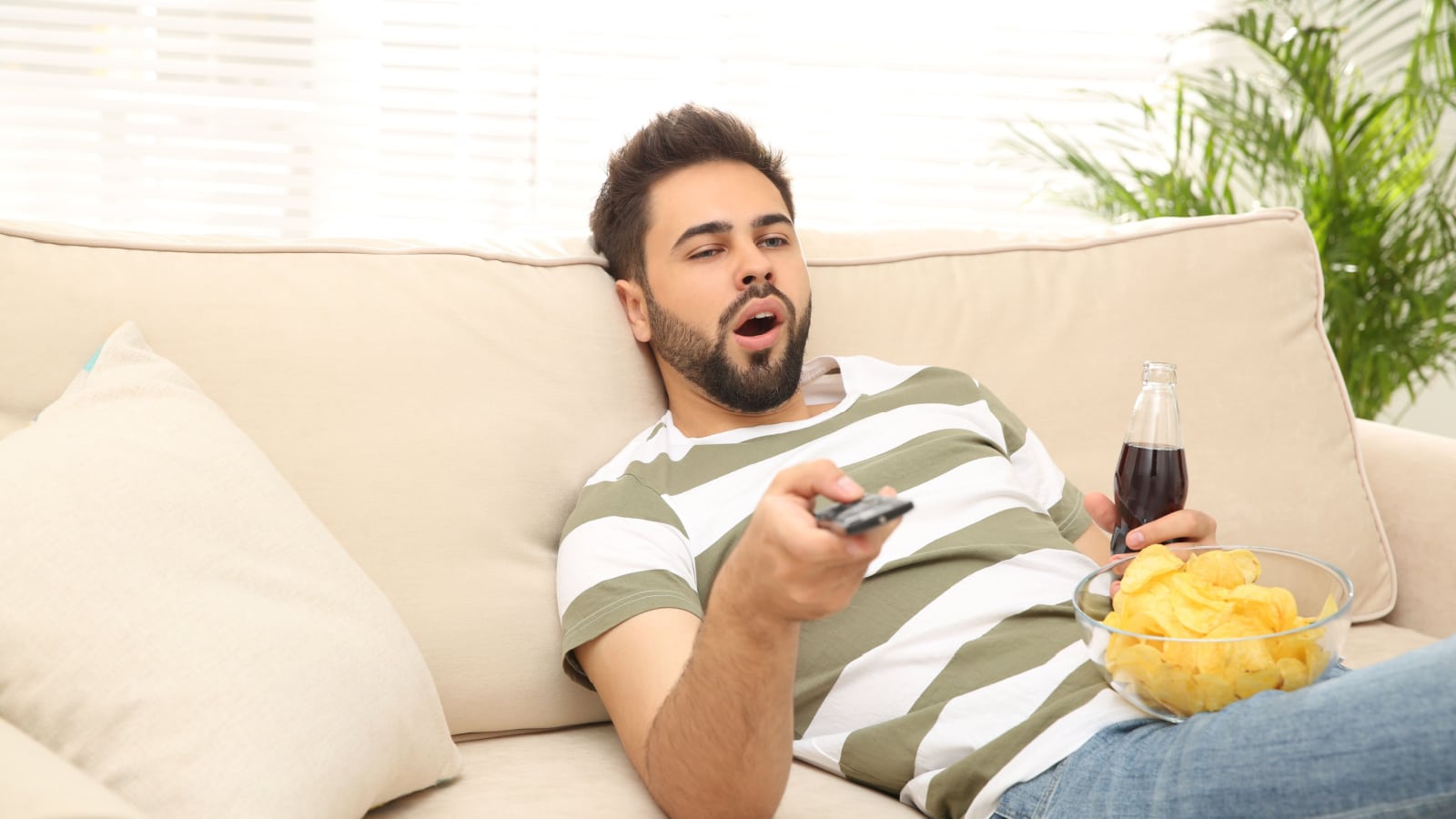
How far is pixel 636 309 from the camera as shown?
154cm

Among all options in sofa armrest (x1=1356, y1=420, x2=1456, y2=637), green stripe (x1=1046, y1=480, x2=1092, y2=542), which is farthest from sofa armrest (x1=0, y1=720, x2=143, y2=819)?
sofa armrest (x1=1356, y1=420, x2=1456, y2=637)

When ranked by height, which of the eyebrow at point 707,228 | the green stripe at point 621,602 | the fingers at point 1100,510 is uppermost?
the eyebrow at point 707,228

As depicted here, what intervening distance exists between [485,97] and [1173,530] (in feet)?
7.78

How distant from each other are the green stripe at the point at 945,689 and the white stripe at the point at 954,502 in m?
0.13

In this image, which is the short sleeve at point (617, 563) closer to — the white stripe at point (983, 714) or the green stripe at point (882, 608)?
the green stripe at point (882, 608)

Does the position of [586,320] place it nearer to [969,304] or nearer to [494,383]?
[494,383]

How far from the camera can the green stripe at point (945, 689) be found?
114 cm

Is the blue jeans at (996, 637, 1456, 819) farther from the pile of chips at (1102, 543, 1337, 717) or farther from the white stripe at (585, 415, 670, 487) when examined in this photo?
the white stripe at (585, 415, 670, 487)

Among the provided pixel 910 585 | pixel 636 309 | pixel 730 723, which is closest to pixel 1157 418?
pixel 910 585

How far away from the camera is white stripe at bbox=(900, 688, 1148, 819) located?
1.05 m

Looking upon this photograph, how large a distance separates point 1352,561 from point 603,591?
3.64 feet

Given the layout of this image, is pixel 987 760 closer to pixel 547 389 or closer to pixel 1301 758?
pixel 1301 758

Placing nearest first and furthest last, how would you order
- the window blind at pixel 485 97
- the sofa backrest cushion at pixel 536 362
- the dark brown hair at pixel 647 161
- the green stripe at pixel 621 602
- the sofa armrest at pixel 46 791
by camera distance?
the sofa armrest at pixel 46 791
the green stripe at pixel 621 602
the sofa backrest cushion at pixel 536 362
the dark brown hair at pixel 647 161
the window blind at pixel 485 97

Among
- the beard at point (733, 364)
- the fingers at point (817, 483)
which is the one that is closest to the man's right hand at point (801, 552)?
the fingers at point (817, 483)
